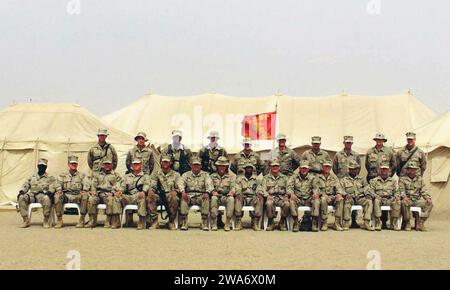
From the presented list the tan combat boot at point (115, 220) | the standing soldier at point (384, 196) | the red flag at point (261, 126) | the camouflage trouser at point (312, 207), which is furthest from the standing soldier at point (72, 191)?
the standing soldier at point (384, 196)

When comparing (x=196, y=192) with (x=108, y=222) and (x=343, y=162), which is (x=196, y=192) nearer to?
(x=108, y=222)

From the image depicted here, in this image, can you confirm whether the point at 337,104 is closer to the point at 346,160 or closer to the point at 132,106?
the point at 132,106

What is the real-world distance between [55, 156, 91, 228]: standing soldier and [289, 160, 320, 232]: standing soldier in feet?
10.5

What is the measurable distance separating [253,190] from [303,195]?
0.78 meters

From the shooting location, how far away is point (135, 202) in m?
9.58

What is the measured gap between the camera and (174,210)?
9.38 metres

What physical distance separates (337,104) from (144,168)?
1308 cm

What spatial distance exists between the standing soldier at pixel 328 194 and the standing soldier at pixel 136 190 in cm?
260

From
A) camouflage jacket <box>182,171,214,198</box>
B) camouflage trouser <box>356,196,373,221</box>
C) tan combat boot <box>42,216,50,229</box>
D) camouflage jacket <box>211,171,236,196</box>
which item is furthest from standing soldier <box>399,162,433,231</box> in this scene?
tan combat boot <box>42,216,50,229</box>

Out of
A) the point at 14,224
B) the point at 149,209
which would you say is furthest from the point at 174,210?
the point at 14,224

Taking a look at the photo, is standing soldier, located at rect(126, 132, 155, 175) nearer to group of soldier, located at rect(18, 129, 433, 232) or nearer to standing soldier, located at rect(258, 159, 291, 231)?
group of soldier, located at rect(18, 129, 433, 232)

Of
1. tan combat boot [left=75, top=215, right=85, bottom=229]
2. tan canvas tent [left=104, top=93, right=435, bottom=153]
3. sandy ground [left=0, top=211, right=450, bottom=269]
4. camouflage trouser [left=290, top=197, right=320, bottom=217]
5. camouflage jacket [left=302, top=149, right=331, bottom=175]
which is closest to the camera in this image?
sandy ground [left=0, top=211, right=450, bottom=269]

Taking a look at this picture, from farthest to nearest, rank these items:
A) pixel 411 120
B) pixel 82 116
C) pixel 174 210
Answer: pixel 411 120 < pixel 82 116 < pixel 174 210

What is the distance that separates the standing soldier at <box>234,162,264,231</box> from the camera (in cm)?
936
